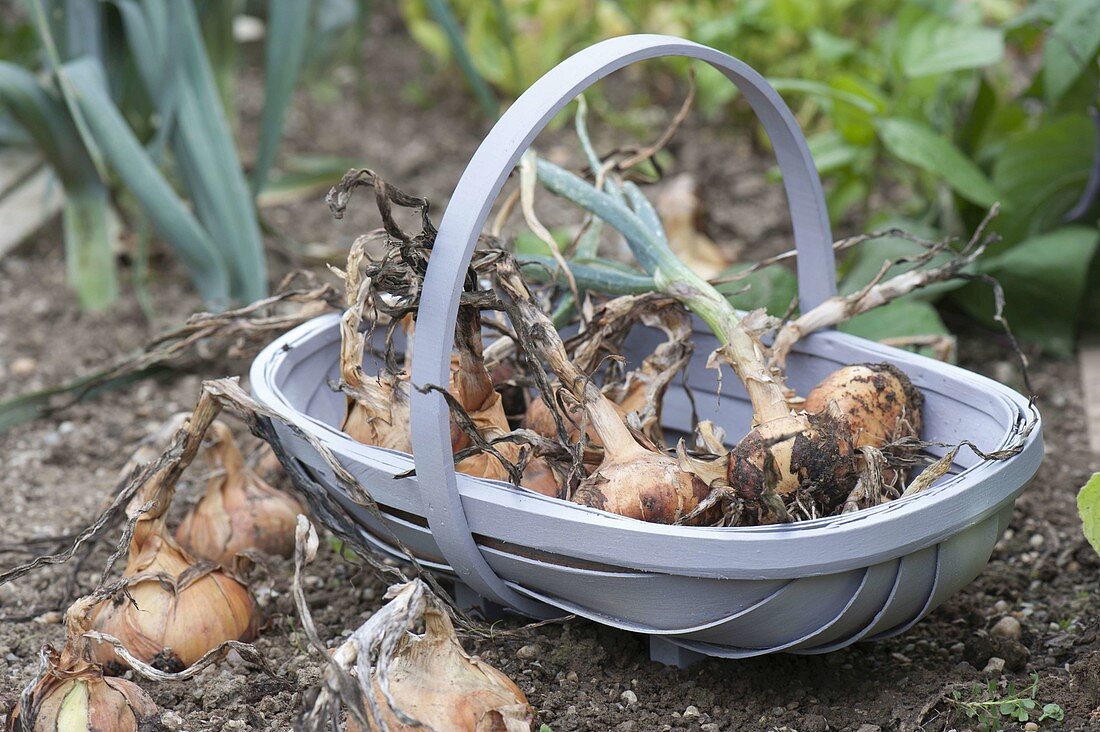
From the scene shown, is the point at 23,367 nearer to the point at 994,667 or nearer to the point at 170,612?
the point at 170,612

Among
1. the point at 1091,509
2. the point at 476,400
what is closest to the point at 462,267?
the point at 476,400

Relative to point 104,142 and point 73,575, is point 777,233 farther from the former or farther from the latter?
point 73,575

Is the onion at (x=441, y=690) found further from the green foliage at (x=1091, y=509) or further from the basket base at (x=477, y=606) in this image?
the green foliage at (x=1091, y=509)

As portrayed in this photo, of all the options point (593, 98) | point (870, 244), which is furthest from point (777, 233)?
point (593, 98)

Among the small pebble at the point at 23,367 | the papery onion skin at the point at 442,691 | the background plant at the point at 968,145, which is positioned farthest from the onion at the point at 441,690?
the small pebble at the point at 23,367

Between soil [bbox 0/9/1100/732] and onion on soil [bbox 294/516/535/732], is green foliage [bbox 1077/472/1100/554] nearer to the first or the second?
soil [bbox 0/9/1100/732]

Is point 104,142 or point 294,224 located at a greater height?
point 104,142

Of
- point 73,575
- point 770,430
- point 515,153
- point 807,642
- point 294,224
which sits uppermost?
point 515,153

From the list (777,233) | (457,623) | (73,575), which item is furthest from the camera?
(777,233)

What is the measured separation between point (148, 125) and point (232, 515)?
97 cm

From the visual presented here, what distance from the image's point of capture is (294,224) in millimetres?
2244

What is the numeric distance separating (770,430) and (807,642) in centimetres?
17

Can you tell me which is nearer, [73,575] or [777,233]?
[73,575]

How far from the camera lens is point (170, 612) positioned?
0.98 m
